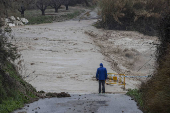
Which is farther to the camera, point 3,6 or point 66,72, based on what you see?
point 66,72

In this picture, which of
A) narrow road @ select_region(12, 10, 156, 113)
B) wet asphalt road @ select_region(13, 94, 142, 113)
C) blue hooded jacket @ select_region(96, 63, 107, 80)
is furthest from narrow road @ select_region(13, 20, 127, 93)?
wet asphalt road @ select_region(13, 94, 142, 113)

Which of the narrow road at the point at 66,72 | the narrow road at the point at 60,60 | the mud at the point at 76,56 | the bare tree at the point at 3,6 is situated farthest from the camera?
the mud at the point at 76,56

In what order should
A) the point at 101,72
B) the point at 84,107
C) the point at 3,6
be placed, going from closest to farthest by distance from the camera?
the point at 84,107, the point at 3,6, the point at 101,72

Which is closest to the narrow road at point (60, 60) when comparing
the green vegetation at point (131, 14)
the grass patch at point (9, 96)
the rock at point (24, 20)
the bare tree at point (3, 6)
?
the grass patch at point (9, 96)

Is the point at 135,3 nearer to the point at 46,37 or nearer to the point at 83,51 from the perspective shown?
the point at 46,37

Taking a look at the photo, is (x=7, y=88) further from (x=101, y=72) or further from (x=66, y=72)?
(x=66, y=72)

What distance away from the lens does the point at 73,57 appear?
2573 cm

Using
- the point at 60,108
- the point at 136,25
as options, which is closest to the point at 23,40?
the point at 136,25

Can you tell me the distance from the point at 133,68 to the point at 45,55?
8.04m

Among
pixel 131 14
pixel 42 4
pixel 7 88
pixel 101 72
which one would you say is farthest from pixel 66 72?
pixel 42 4

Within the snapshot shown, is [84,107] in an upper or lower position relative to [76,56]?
upper

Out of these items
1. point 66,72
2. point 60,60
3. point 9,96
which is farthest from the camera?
point 60,60

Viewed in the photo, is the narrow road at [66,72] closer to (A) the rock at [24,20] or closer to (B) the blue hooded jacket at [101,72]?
(B) the blue hooded jacket at [101,72]

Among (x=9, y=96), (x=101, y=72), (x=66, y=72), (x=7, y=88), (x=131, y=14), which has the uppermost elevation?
(x=131, y=14)
